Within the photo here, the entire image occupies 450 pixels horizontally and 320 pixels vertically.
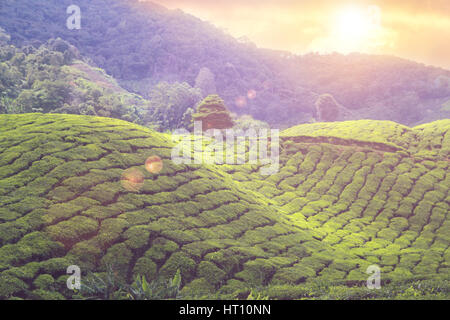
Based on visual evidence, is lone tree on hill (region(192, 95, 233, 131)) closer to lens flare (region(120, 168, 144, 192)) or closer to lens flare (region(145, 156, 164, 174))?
lens flare (region(145, 156, 164, 174))

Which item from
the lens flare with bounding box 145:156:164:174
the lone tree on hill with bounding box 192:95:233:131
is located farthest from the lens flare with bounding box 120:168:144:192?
the lone tree on hill with bounding box 192:95:233:131

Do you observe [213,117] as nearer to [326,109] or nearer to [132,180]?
[132,180]

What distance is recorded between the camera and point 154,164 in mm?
20141

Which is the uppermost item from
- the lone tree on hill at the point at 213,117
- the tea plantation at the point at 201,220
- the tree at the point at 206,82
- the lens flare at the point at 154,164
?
the tree at the point at 206,82

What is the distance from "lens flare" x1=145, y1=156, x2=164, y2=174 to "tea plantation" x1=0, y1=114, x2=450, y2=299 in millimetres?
269

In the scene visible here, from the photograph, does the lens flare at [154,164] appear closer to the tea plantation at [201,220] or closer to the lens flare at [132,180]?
the tea plantation at [201,220]

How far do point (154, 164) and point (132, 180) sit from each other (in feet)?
7.51

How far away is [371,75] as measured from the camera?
106250 mm

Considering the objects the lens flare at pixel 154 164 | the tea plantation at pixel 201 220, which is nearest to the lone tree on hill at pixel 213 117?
the tea plantation at pixel 201 220

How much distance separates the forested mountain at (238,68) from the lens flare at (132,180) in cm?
7530

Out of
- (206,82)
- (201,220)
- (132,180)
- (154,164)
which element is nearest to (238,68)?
(206,82)

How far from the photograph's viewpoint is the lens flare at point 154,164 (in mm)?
19656
